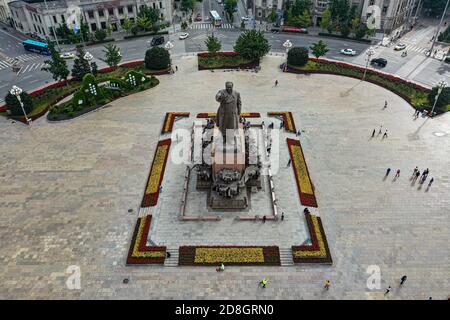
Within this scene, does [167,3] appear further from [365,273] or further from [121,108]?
[365,273]

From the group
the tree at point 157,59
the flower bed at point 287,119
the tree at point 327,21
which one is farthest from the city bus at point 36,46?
the tree at point 327,21

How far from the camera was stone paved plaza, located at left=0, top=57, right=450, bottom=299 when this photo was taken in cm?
3145

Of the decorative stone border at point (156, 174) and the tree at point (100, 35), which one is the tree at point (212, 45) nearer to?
the tree at point (100, 35)

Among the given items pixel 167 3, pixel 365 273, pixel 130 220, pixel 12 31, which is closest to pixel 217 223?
pixel 130 220

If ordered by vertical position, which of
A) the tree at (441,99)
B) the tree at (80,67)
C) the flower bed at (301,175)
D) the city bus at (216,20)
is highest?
the city bus at (216,20)

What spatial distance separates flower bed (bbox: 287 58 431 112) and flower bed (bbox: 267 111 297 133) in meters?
16.9

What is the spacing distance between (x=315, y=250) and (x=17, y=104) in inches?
1856

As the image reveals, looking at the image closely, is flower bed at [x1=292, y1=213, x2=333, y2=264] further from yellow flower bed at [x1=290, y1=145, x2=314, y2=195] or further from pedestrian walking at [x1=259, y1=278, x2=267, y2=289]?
yellow flower bed at [x1=290, y1=145, x2=314, y2=195]

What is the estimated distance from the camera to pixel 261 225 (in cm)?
3650

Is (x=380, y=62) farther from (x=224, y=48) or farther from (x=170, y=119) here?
(x=170, y=119)

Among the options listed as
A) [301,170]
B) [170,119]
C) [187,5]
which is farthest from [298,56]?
[187,5]

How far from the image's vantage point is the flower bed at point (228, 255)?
32.9 m

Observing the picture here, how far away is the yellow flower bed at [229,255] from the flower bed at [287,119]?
2243cm

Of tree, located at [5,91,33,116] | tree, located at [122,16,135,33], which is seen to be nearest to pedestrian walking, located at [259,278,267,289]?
tree, located at [5,91,33,116]
